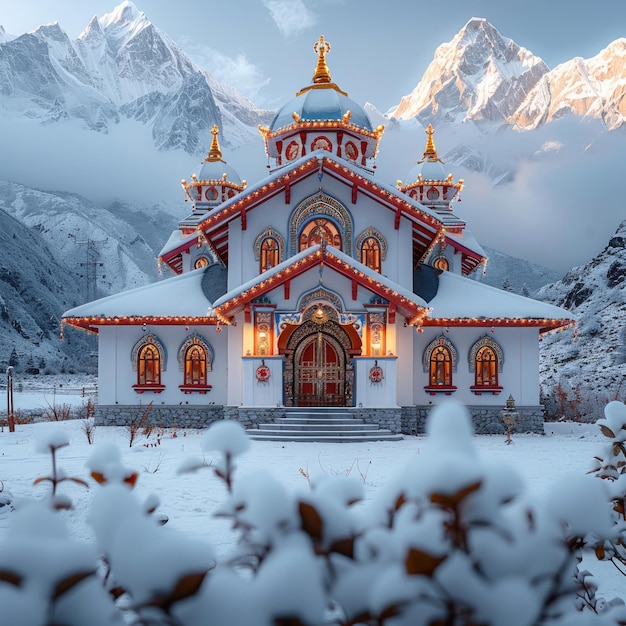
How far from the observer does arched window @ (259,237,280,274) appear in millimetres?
17953

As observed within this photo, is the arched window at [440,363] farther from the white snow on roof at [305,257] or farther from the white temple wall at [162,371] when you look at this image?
the white temple wall at [162,371]

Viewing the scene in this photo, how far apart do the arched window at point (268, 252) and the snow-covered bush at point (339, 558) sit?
16966mm

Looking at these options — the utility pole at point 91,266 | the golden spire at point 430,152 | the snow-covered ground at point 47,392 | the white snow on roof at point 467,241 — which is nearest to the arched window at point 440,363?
the white snow on roof at point 467,241

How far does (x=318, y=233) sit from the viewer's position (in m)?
17.9

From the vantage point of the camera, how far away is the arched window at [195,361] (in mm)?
18259

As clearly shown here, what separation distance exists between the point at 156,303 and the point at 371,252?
687 cm

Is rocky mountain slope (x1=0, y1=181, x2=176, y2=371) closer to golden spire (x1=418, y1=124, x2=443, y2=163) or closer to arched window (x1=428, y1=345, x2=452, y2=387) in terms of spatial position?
golden spire (x1=418, y1=124, x2=443, y2=163)

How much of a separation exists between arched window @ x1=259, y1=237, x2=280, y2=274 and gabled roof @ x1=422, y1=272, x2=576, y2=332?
494 cm

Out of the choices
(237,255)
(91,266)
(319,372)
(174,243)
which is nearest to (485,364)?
(319,372)

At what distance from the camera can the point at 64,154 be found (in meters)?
188

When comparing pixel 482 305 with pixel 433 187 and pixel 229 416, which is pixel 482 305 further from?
pixel 433 187

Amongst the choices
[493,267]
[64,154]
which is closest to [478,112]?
[493,267]

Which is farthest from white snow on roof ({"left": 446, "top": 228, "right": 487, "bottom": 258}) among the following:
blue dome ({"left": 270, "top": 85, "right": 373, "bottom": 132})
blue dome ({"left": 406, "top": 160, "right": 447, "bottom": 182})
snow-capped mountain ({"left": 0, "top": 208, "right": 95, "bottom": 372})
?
snow-capped mountain ({"left": 0, "top": 208, "right": 95, "bottom": 372})

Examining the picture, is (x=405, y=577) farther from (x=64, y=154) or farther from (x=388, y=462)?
(x=64, y=154)
